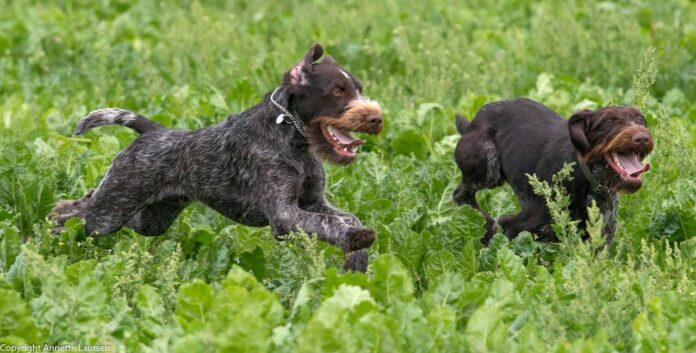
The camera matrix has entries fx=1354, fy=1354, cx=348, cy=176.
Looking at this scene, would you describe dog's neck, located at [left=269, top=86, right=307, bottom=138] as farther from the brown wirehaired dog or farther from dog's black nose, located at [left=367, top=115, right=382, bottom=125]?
the brown wirehaired dog

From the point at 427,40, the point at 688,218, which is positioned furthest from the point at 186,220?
the point at 427,40

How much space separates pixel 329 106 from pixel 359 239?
862 mm

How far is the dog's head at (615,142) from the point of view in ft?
24.2

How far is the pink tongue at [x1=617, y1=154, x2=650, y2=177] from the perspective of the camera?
24.6 feet

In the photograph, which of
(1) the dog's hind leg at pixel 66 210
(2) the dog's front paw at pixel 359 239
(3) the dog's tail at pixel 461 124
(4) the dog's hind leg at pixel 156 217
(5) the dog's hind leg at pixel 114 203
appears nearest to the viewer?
(2) the dog's front paw at pixel 359 239

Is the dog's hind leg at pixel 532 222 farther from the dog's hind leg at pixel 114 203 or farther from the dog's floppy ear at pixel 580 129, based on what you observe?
the dog's hind leg at pixel 114 203

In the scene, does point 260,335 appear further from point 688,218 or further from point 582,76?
point 582,76

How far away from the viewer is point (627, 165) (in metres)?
7.56

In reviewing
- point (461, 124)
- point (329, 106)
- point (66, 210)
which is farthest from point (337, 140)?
point (66, 210)

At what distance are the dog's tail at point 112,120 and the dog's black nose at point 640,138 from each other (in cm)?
295

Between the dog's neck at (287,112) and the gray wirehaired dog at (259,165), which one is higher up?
the dog's neck at (287,112)

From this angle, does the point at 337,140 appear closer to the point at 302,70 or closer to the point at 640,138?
the point at 302,70
